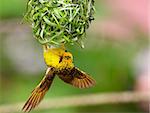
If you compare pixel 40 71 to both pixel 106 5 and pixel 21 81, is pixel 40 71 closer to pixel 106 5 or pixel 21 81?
pixel 21 81

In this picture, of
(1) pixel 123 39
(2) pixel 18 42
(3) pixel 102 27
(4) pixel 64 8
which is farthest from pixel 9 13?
(4) pixel 64 8

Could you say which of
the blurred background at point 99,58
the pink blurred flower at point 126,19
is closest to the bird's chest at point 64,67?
the blurred background at point 99,58

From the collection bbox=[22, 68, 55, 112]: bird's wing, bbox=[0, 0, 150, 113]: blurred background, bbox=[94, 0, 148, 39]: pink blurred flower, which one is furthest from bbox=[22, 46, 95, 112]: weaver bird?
bbox=[94, 0, 148, 39]: pink blurred flower

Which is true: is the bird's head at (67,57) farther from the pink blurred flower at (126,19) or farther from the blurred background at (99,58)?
the pink blurred flower at (126,19)

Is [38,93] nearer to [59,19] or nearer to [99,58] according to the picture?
[59,19]

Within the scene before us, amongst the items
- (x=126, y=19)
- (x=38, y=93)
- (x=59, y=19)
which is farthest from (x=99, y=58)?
(x=38, y=93)

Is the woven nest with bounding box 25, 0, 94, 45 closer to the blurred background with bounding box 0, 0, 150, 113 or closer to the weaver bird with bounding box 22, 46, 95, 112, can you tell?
the weaver bird with bounding box 22, 46, 95, 112
